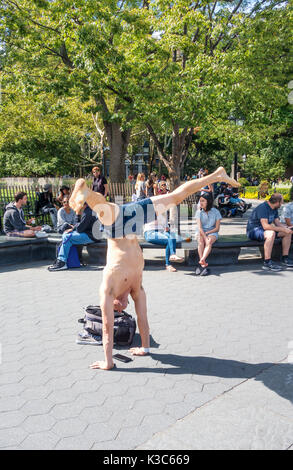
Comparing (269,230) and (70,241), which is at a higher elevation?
(269,230)

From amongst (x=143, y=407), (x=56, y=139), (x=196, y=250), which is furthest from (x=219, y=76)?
(x=56, y=139)

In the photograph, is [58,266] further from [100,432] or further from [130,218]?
[100,432]

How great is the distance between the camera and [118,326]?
466cm

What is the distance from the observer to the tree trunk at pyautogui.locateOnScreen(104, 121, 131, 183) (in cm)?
1662

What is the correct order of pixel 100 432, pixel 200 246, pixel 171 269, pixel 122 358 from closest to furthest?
pixel 100 432, pixel 122 358, pixel 200 246, pixel 171 269

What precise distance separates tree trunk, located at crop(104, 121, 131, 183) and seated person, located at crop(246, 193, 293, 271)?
908cm

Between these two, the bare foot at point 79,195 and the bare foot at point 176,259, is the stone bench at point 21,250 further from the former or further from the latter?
the bare foot at point 79,195

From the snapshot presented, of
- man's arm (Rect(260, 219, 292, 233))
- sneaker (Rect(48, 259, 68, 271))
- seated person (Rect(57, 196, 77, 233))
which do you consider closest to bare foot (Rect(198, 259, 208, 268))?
man's arm (Rect(260, 219, 292, 233))

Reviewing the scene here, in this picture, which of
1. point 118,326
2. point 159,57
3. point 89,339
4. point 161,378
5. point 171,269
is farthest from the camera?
point 159,57

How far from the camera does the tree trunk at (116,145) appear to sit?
16.6 meters

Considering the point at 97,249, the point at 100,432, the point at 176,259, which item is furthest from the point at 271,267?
the point at 100,432

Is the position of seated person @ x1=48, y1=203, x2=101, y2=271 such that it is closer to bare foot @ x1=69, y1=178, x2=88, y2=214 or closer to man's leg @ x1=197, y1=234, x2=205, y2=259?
man's leg @ x1=197, y1=234, x2=205, y2=259

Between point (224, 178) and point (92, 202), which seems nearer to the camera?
point (92, 202)

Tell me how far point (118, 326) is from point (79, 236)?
13.3 ft
